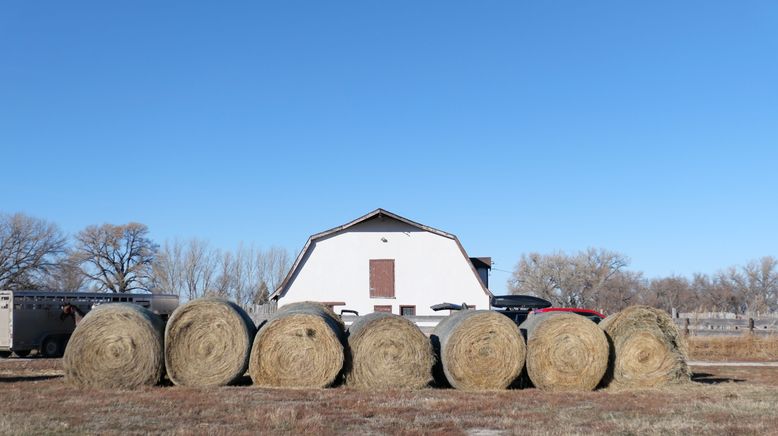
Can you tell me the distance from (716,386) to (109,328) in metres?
11.9

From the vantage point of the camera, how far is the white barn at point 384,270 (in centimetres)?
3170

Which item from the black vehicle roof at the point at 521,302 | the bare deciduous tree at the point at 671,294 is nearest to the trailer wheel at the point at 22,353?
Answer: the black vehicle roof at the point at 521,302

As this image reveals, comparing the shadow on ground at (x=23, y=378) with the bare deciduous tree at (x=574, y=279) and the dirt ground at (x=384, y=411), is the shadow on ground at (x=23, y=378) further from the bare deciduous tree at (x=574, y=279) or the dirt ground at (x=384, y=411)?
the bare deciduous tree at (x=574, y=279)

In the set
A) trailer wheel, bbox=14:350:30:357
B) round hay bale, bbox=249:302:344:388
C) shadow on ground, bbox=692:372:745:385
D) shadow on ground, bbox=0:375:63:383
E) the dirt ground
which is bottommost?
shadow on ground, bbox=692:372:745:385

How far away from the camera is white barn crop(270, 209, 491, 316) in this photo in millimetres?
31703

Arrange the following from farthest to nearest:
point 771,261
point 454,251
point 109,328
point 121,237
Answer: point 771,261, point 121,237, point 454,251, point 109,328

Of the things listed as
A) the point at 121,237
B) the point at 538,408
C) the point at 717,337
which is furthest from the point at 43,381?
the point at 121,237

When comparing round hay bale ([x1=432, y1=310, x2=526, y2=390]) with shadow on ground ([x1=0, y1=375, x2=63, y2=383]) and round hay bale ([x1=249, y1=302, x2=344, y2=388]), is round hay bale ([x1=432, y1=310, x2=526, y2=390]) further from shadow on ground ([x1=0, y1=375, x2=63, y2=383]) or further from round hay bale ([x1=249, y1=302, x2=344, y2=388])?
shadow on ground ([x1=0, y1=375, x2=63, y2=383])

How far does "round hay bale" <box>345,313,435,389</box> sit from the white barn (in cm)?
1600

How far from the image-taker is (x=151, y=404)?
12.3 m

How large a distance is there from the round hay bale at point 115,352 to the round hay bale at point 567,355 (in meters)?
7.27

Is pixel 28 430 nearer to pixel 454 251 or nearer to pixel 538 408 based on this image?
pixel 538 408

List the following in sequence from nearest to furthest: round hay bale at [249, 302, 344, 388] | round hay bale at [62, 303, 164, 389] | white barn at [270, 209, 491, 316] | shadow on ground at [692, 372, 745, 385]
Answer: round hay bale at [62, 303, 164, 389] → round hay bale at [249, 302, 344, 388] → shadow on ground at [692, 372, 745, 385] → white barn at [270, 209, 491, 316]

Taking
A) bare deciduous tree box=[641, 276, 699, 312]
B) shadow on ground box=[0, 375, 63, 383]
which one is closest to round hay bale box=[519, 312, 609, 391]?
shadow on ground box=[0, 375, 63, 383]
